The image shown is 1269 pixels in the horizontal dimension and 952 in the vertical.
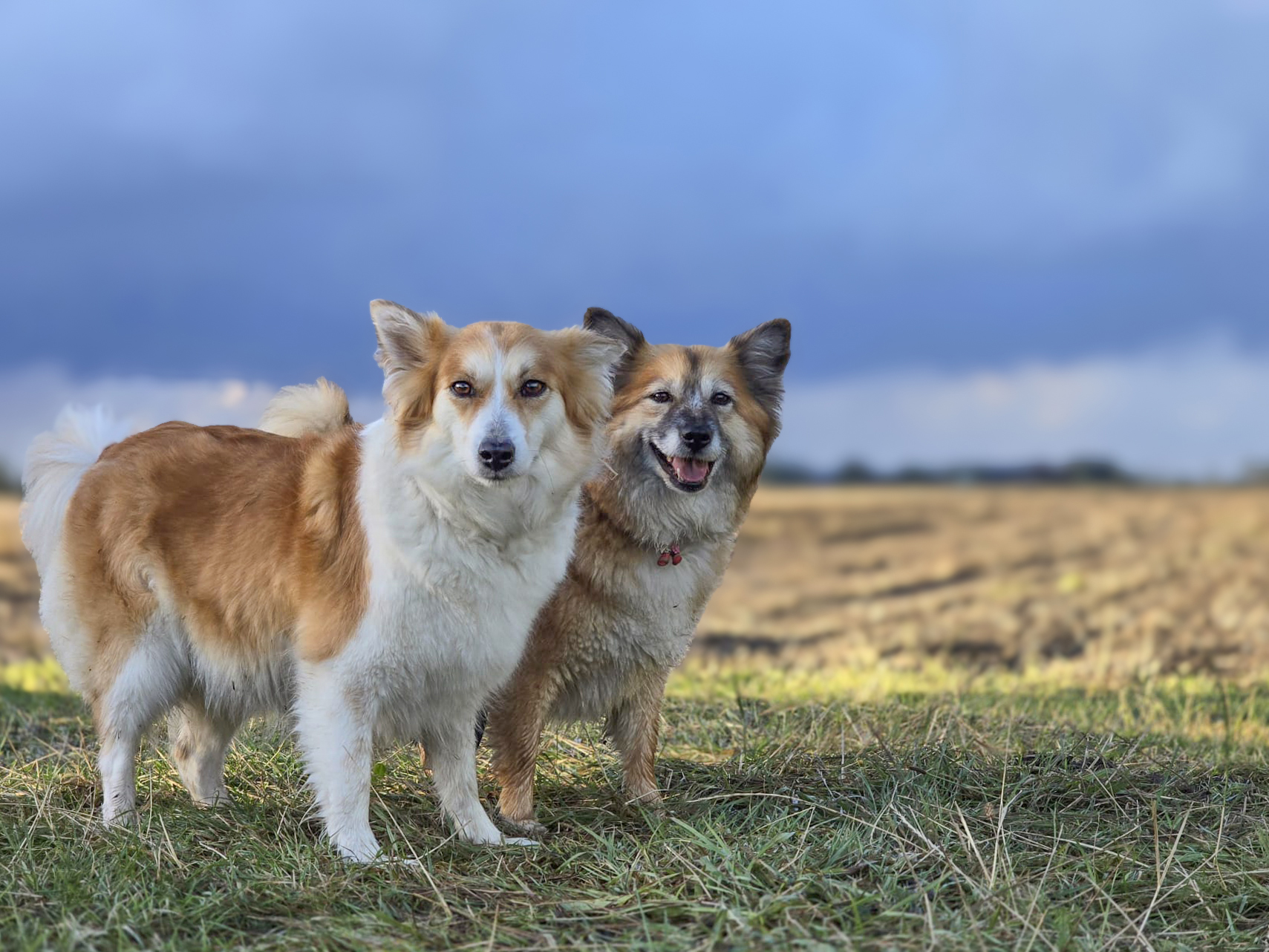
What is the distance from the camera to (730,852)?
3.85m

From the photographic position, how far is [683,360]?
15.4 ft

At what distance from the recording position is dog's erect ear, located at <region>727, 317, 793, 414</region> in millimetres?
4922

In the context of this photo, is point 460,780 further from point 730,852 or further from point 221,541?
point 221,541

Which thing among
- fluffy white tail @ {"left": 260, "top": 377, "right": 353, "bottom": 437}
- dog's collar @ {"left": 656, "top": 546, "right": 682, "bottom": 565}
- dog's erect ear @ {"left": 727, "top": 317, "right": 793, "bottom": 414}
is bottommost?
dog's collar @ {"left": 656, "top": 546, "right": 682, "bottom": 565}

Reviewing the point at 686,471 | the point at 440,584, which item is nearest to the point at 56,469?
the point at 440,584

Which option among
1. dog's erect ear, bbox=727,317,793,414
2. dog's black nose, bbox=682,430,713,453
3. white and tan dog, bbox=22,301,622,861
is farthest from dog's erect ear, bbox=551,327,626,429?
dog's erect ear, bbox=727,317,793,414

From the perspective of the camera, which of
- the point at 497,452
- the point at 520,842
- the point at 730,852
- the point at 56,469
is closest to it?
the point at 497,452

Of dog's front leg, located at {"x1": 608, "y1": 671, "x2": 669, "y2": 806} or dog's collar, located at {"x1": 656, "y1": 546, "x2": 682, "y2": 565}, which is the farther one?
dog's front leg, located at {"x1": 608, "y1": 671, "x2": 669, "y2": 806}

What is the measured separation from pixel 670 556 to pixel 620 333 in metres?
0.94

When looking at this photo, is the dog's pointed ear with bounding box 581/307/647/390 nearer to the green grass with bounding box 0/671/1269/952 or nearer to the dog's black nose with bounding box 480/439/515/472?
the dog's black nose with bounding box 480/439/515/472

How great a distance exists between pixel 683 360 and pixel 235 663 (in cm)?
212

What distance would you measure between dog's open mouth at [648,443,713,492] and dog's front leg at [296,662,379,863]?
4.73 feet

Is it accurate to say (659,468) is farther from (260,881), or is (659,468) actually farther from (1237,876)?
(1237,876)

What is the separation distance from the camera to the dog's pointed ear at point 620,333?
479cm
